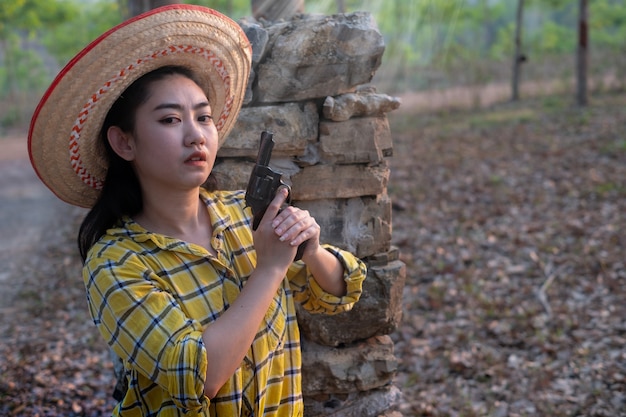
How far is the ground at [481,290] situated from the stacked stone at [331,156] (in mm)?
1197

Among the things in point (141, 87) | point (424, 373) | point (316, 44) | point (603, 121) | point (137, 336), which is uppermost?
point (603, 121)

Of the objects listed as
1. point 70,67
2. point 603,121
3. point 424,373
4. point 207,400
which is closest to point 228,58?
point 70,67

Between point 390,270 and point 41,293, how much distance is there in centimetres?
441

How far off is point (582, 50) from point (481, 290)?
28.9 feet

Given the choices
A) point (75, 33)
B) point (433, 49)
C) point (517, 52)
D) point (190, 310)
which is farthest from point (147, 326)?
point (75, 33)

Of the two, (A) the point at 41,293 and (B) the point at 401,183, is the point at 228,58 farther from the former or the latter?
(B) the point at 401,183

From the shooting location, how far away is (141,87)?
1688 mm

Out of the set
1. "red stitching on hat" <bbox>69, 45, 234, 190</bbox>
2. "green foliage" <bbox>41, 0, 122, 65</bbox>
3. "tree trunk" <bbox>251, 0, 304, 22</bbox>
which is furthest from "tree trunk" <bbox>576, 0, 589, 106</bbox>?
"green foliage" <bbox>41, 0, 122, 65</bbox>

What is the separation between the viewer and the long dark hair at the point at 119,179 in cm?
169

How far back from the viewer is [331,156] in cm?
265

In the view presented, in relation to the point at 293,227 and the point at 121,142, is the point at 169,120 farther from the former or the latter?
the point at 293,227

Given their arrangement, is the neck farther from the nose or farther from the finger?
the finger

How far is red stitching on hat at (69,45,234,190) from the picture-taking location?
5.37ft

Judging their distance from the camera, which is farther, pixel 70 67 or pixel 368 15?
pixel 368 15
